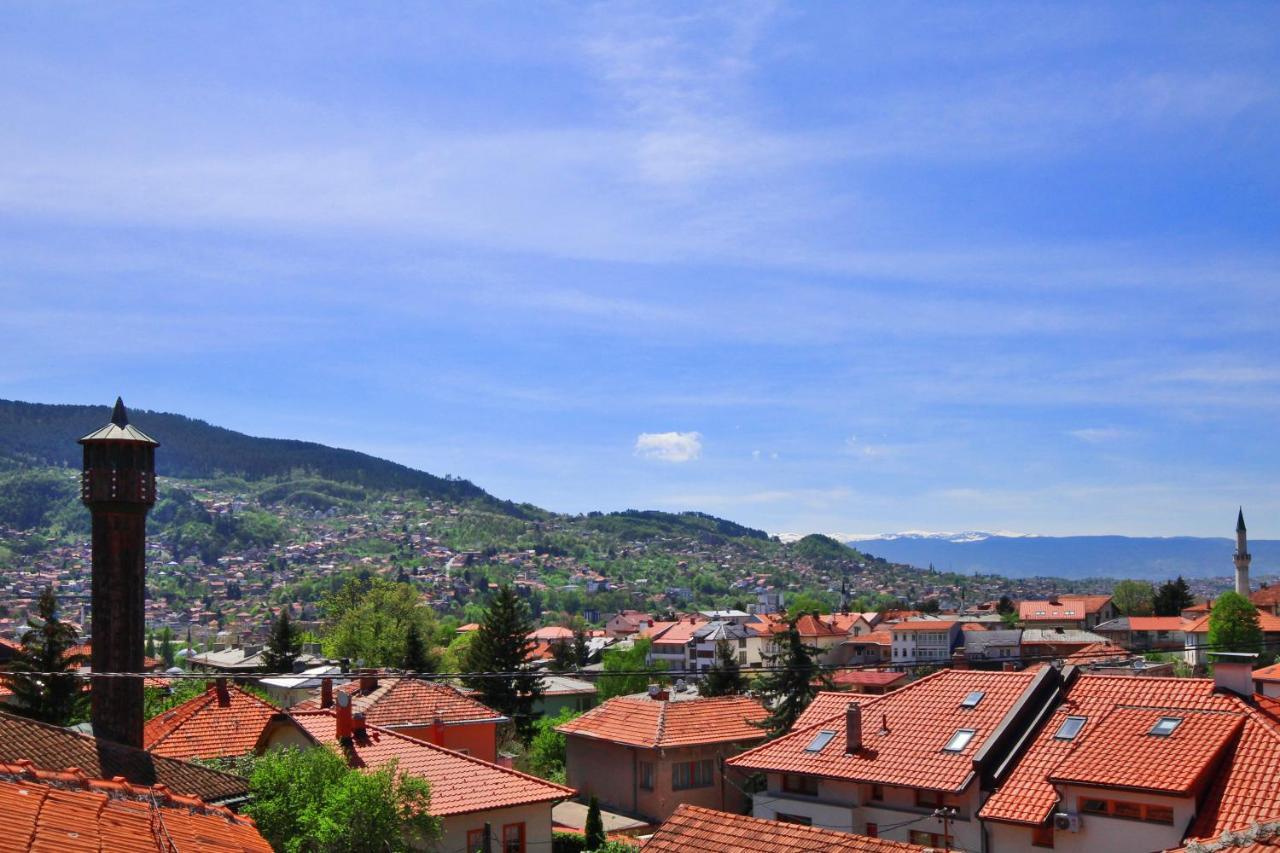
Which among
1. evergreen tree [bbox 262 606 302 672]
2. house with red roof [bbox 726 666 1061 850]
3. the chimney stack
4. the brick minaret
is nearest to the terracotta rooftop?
the brick minaret

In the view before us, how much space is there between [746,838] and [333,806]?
6767mm

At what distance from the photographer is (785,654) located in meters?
44.1

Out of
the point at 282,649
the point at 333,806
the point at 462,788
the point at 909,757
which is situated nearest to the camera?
the point at 333,806

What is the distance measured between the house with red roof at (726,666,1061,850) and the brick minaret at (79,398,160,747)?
14.6m

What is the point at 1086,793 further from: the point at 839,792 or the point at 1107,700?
the point at 839,792

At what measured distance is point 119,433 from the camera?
22.1m

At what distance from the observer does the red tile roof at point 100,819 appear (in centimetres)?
841

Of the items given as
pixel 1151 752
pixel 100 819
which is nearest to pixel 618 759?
pixel 1151 752

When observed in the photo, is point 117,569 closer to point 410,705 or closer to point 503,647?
point 410,705

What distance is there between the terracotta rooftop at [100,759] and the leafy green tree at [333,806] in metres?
0.69

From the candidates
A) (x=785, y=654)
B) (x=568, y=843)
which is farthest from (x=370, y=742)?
(x=785, y=654)

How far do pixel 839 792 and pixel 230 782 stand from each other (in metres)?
13.9

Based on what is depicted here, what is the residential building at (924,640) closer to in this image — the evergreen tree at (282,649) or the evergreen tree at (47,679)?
the evergreen tree at (282,649)

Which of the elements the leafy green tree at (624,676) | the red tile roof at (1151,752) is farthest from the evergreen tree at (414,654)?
the red tile roof at (1151,752)
